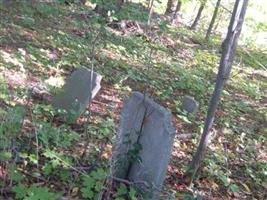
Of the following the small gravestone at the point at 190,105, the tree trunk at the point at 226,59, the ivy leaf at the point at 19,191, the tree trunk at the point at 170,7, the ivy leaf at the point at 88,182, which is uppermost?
the tree trunk at the point at 170,7

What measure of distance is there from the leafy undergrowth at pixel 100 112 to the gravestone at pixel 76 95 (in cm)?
16

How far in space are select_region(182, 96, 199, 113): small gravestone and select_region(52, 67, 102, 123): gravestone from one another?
2276mm

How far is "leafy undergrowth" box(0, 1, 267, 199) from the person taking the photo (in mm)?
3707

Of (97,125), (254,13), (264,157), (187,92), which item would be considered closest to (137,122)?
(97,125)

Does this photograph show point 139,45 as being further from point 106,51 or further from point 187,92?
point 187,92

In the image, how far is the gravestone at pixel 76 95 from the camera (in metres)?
5.34

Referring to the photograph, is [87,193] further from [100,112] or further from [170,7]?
[170,7]

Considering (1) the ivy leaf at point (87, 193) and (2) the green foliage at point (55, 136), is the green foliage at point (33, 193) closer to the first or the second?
(1) the ivy leaf at point (87, 193)

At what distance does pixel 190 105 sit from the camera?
286 inches

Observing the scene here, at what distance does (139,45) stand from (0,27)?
3.81m

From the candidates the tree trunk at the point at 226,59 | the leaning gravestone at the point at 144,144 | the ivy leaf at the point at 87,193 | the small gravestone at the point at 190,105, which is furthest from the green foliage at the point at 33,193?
the small gravestone at the point at 190,105

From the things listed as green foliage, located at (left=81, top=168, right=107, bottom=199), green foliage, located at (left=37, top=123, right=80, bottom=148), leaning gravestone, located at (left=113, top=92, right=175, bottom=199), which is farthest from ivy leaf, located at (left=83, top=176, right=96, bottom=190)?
green foliage, located at (left=37, top=123, right=80, bottom=148)

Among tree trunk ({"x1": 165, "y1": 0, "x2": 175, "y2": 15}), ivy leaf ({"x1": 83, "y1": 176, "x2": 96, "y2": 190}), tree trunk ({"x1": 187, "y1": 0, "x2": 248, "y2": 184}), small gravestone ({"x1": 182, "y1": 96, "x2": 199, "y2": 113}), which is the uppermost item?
tree trunk ({"x1": 165, "y1": 0, "x2": 175, "y2": 15})

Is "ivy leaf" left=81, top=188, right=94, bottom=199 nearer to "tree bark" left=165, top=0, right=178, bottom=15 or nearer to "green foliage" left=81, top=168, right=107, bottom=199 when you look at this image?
"green foliage" left=81, top=168, right=107, bottom=199
